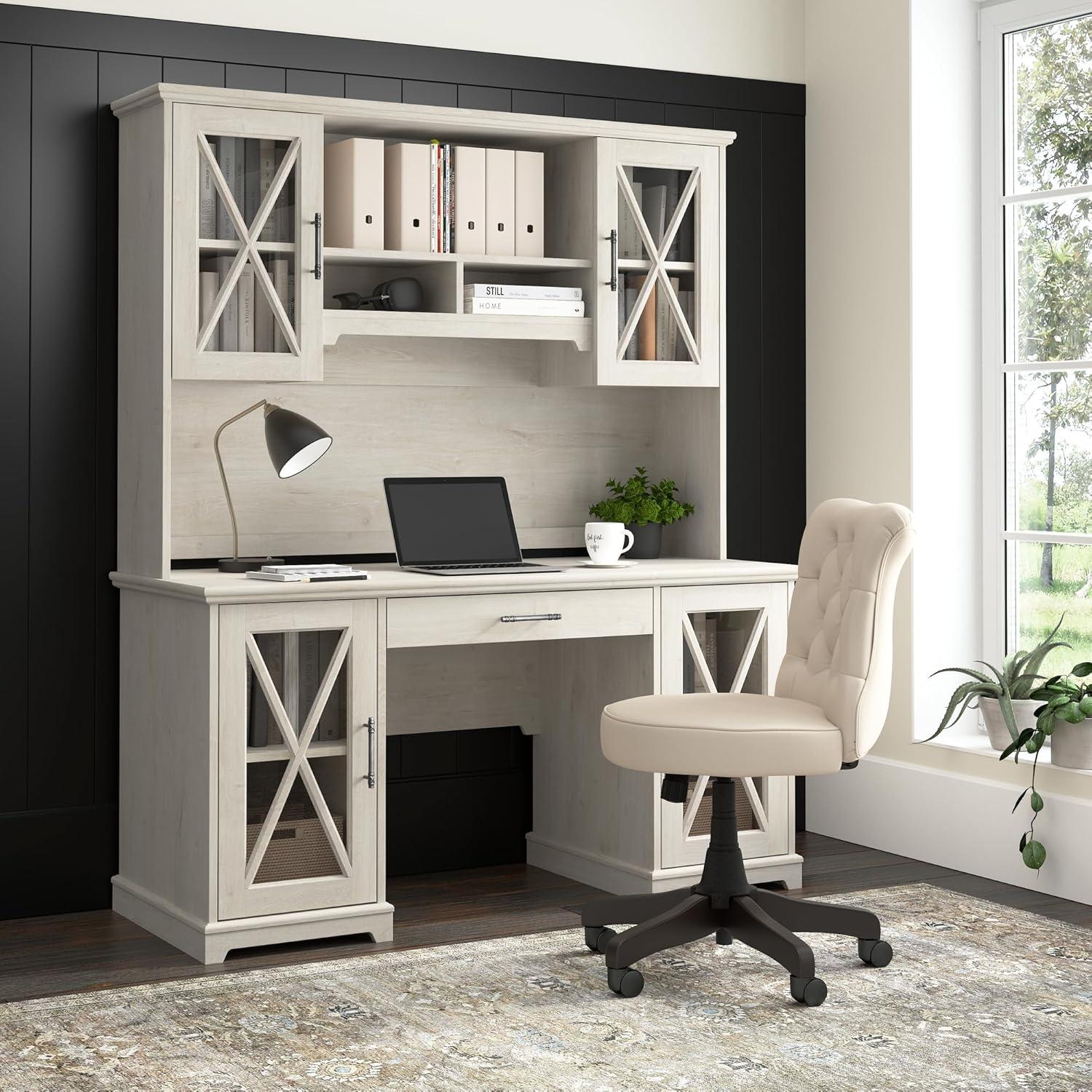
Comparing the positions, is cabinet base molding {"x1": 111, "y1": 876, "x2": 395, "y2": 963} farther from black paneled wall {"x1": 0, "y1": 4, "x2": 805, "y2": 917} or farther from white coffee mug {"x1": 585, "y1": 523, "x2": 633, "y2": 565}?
white coffee mug {"x1": 585, "y1": 523, "x2": 633, "y2": 565}

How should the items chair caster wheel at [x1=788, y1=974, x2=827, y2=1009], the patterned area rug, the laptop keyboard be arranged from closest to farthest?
the patterned area rug → chair caster wheel at [x1=788, y1=974, x2=827, y2=1009] → the laptop keyboard

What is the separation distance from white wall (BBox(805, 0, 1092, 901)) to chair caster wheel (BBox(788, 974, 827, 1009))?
134 centimetres

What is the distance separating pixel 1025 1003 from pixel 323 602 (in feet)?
5.42

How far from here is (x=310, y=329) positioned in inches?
146

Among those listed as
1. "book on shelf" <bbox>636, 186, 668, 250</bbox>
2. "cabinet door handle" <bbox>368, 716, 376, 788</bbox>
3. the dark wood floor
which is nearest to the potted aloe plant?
the dark wood floor

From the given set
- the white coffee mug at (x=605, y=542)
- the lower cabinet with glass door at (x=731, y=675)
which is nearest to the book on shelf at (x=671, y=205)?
the white coffee mug at (x=605, y=542)

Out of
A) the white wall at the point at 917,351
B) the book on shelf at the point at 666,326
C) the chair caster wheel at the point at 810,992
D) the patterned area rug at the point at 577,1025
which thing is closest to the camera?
the patterned area rug at the point at 577,1025

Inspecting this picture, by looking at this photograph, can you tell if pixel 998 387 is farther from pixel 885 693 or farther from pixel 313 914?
pixel 313 914

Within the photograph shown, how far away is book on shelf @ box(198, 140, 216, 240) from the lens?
3.60m

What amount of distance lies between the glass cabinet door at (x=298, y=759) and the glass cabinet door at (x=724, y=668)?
77 cm

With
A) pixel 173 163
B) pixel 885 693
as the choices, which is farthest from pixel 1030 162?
pixel 173 163

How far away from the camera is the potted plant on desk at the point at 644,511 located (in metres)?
4.29

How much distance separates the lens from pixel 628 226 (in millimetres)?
4082

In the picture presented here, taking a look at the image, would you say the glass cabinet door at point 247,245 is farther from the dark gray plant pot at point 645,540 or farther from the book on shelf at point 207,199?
the dark gray plant pot at point 645,540
